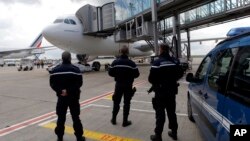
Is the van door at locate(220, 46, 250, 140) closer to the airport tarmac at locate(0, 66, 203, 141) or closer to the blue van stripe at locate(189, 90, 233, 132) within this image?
the blue van stripe at locate(189, 90, 233, 132)

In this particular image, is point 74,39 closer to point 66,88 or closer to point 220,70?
point 66,88

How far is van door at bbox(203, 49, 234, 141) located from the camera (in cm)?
280

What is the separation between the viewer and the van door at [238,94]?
2225 mm

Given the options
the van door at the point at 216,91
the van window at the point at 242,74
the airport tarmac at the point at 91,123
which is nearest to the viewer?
the van window at the point at 242,74

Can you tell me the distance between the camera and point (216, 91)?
304 cm

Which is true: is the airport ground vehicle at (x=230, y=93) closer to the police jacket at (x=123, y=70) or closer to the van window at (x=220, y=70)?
the van window at (x=220, y=70)

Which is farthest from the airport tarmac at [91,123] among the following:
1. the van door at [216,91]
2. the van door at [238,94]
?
the van door at [238,94]

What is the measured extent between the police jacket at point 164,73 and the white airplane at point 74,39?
17.5 metres

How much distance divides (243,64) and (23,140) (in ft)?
13.6

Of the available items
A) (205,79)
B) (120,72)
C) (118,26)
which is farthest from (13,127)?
(118,26)

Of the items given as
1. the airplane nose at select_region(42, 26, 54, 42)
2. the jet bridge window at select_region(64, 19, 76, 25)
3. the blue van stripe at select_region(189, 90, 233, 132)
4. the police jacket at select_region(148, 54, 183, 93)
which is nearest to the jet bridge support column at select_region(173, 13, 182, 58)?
the jet bridge window at select_region(64, 19, 76, 25)

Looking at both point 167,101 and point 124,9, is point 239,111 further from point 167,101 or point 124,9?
point 124,9

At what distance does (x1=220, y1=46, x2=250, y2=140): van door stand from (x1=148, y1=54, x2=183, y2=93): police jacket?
1747 millimetres

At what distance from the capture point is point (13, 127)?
5723mm
